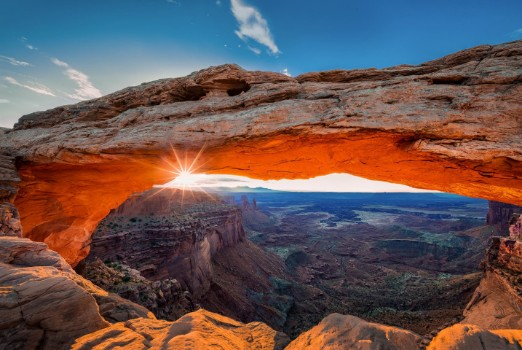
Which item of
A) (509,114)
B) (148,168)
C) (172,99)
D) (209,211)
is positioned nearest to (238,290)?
(209,211)

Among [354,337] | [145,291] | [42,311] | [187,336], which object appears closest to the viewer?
[354,337]

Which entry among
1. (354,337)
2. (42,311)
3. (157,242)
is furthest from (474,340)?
(157,242)

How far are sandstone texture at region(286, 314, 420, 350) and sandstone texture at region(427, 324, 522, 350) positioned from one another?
0.42m

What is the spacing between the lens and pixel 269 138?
8016 millimetres

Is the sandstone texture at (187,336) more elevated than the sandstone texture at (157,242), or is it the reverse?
the sandstone texture at (187,336)

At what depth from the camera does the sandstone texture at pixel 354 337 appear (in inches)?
155

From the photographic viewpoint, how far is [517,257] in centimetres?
1462

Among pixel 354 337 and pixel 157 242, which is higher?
pixel 354 337

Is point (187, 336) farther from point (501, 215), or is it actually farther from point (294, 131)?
point (501, 215)

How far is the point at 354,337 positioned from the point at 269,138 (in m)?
5.81

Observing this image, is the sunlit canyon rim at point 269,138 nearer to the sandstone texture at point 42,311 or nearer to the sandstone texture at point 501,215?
the sandstone texture at point 42,311

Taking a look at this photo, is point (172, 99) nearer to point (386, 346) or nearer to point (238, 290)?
point (386, 346)

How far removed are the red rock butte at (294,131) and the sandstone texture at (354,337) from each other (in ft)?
16.0

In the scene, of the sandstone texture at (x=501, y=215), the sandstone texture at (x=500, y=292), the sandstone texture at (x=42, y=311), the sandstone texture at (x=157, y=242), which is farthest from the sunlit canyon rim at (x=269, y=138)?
the sandstone texture at (x=501, y=215)
